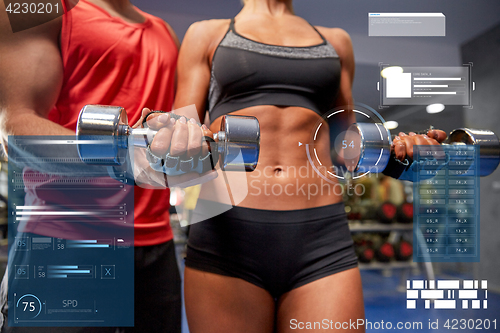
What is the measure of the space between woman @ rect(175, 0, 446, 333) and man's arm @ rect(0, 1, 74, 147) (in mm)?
188

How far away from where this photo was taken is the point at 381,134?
33 centimetres

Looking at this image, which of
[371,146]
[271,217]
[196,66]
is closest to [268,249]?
[271,217]

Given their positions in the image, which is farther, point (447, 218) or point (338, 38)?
point (338, 38)

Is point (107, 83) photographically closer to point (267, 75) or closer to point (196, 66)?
point (196, 66)

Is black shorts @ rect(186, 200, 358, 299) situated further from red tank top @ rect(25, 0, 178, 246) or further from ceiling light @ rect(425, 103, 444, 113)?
ceiling light @ rect(425, 103, 444, 113)

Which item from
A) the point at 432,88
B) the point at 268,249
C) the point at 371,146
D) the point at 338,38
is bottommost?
the point at 268,249

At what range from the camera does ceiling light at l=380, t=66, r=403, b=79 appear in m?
0.58

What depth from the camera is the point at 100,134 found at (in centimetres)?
26

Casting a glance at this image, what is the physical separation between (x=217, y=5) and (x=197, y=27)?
107mm

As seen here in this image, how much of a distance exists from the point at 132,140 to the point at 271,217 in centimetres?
26

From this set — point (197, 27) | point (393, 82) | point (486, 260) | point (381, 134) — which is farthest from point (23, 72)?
point (486, 260)

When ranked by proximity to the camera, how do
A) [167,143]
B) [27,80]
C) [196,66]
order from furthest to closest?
[196,66]
[27,80]
[167,143]

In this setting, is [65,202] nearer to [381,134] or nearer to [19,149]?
[19,149]

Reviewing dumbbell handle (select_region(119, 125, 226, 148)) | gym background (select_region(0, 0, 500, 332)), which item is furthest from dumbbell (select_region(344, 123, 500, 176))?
dumbbell handle (select_region(119, 125, 226, 148))
